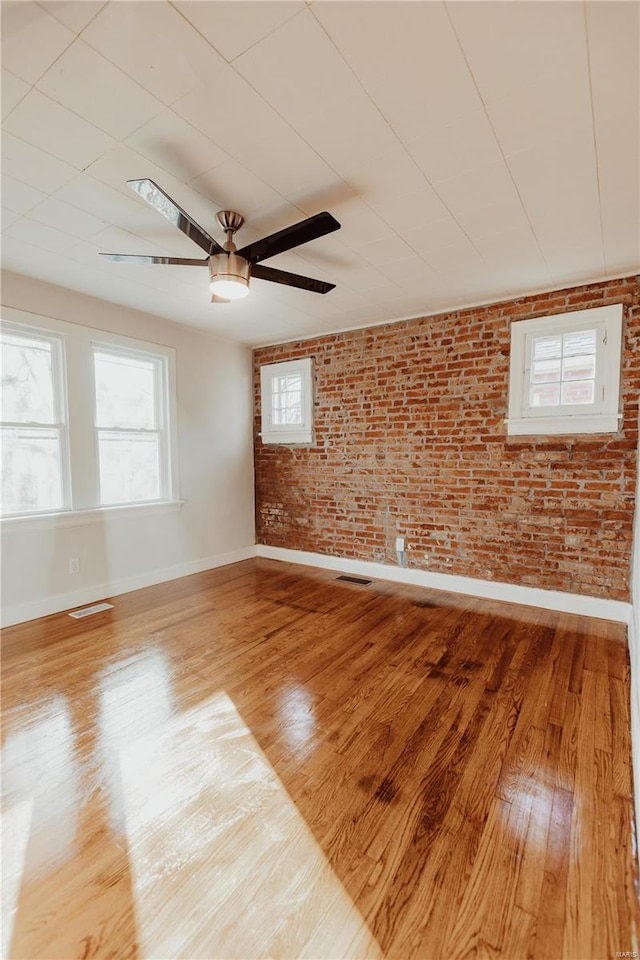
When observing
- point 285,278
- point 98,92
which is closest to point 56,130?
point 98,92

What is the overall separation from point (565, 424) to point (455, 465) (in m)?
0.94

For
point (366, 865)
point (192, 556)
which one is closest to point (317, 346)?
point (192, 556)

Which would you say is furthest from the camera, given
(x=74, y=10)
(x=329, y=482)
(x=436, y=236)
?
(x=329, y=482)

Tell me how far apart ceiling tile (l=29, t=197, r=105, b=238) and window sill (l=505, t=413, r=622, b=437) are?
3.25m

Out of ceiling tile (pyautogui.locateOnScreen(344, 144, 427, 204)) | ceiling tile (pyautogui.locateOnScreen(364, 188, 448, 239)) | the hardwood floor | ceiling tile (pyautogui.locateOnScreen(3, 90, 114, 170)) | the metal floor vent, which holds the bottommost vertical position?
the metal floor vent

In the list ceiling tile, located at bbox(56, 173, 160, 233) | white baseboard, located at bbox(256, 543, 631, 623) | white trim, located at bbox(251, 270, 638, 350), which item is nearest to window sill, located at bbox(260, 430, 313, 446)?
white trim, located at bbox(251, 270, 638, 350)

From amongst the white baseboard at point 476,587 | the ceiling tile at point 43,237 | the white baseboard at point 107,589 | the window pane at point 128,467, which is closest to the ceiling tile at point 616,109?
the white baseboard at point 476,587

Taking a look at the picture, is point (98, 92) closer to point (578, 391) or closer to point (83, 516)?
point (83, 516)

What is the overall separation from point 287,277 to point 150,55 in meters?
1.12

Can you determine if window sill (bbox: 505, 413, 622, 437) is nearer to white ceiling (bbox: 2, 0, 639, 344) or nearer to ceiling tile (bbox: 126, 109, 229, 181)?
white ceiling (bbox: 2, 0, 639, 344)

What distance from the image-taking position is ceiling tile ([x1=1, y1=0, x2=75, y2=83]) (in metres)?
1.26

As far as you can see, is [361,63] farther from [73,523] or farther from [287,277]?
[73,523]

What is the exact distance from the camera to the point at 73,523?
353cm

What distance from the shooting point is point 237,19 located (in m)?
1.28
